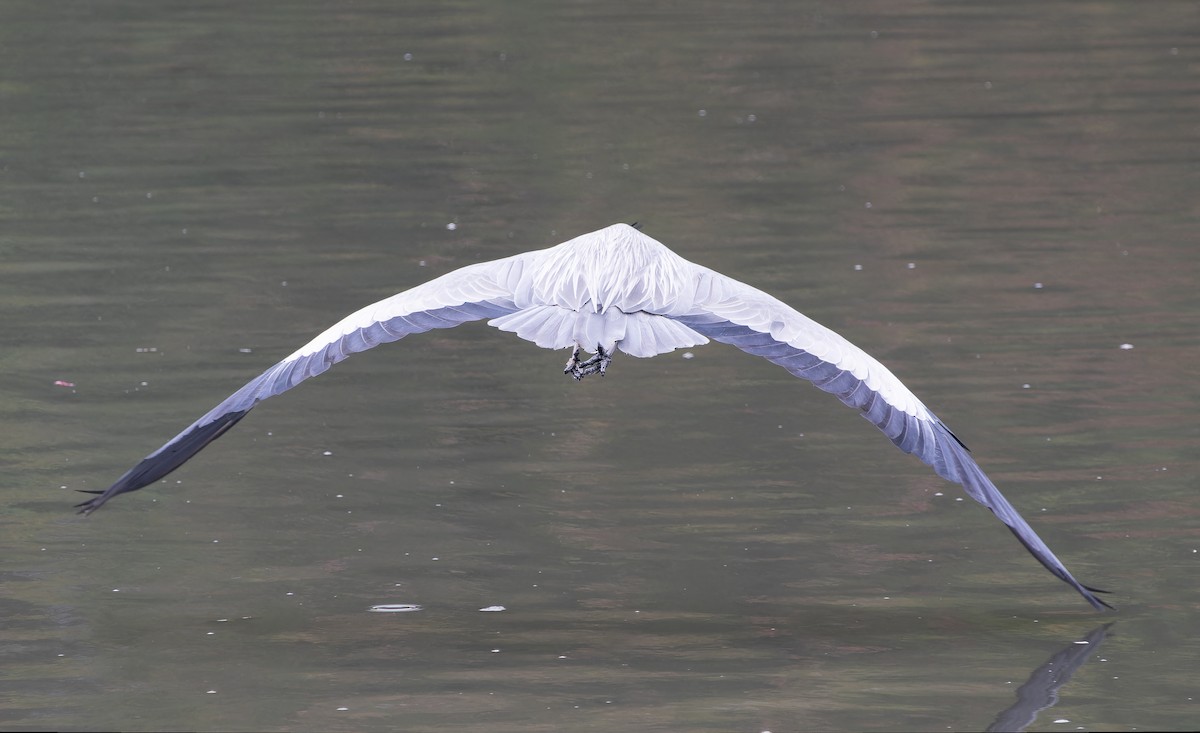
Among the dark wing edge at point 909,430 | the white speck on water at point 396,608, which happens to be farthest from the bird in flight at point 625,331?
the white speck on water at point 396,608

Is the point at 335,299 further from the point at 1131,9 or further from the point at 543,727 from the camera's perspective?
the point at 1131,9

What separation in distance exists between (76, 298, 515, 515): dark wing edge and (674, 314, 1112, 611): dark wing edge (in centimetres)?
95

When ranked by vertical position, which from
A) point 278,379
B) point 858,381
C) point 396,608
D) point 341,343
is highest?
point 341,343

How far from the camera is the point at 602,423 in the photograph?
31.6 feet

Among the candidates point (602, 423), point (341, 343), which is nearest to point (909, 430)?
point (341, 343)

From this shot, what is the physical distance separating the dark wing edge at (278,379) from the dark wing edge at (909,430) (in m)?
0.95

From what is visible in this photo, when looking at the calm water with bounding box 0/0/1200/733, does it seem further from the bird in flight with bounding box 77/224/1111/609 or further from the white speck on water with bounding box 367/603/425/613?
the bird in flight with bounding box 77/224/1111/609

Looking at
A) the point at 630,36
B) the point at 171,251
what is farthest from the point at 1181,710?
the point at 630,36

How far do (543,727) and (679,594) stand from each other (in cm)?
127

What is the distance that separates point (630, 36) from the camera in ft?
71.2

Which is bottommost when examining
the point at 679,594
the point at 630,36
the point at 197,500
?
the point at 679,594

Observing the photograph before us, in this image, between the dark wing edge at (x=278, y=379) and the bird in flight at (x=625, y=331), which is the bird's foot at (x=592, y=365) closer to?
the bird in flight at (x=625, y=331)

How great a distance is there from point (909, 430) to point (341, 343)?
6.48 ft

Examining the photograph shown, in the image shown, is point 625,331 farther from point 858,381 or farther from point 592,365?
point 858,381
